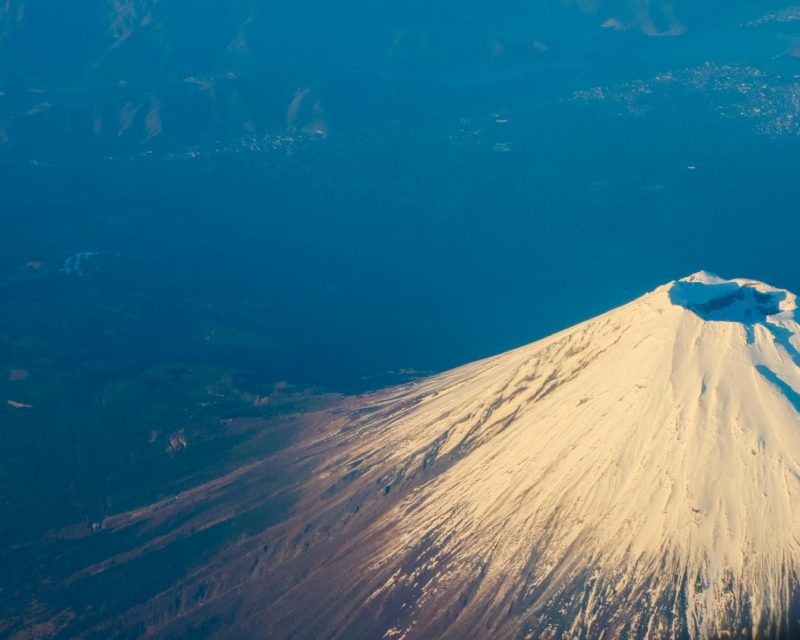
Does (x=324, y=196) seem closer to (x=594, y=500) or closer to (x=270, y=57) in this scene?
(x=270, y=57)

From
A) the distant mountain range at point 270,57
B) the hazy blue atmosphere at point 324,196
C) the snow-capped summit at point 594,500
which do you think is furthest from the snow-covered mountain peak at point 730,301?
the distant mountain range at point 270,57

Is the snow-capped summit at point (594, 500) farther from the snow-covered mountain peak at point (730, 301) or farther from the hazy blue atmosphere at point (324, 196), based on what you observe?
the hazy blue atmosphere at point (324, 196)

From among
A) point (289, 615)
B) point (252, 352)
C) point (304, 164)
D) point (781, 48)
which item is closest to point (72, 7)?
point (304, 164)

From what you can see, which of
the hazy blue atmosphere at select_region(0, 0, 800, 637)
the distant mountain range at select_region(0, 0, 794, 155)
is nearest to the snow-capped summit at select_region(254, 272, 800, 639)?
the hazy blue atmosphere at select_region(0, 0, 800, 637)

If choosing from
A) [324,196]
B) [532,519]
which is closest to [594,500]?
[532,519]

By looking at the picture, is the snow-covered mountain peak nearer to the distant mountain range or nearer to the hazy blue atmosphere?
the hazy blue atmosphere

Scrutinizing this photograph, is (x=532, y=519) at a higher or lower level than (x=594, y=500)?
lower
